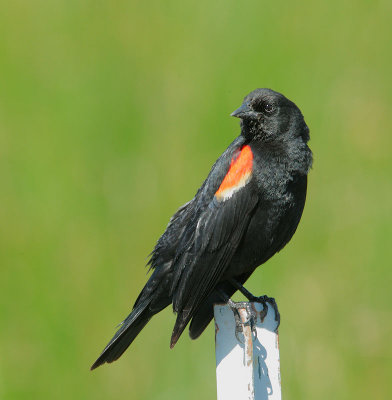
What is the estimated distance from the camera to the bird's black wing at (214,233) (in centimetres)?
365

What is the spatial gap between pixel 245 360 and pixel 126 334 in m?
1.09

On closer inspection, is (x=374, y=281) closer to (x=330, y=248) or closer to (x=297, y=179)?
(x=330, y=248)

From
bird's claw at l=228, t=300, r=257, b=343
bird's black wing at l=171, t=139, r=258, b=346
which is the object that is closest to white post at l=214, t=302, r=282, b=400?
bird's claw at l=228, t=300, r=257, b=343

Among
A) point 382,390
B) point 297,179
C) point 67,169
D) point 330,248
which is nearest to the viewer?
point 297,179

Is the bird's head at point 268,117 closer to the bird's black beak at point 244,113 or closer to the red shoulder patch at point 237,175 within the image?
the bird's black beak at point 244,113

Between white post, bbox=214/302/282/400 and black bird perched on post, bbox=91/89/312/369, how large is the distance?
1.89 feet

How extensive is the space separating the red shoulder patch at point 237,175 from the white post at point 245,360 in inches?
27.4

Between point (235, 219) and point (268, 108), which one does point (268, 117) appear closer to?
point (268, 108)

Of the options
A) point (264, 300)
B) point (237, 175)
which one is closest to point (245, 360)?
point (264, 300)

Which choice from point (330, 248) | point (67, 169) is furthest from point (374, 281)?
point (67, 169)

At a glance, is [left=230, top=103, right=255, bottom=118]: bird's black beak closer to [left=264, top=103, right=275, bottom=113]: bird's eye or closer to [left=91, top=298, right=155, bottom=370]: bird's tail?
[left=264, top=103, right=275, bottom=113]: bird's eye

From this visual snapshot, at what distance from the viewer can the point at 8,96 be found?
6262 millimetres

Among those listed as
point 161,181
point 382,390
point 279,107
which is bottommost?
point 382,390

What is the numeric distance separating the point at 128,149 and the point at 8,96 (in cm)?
111
